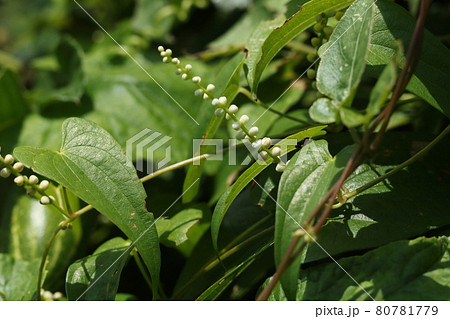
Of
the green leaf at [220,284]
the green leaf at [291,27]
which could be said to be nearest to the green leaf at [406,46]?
the green leaf at [291,27]

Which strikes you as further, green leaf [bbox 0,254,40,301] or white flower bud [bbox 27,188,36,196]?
green leaf [bbox 0,254,40,301]

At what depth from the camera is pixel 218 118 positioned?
25.5 inches

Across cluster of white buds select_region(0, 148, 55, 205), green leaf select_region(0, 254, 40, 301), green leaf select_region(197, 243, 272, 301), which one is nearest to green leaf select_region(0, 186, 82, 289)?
green leaf select_region(0, 254, 40, 301)

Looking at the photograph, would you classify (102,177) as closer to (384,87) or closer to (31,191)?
(31,191)

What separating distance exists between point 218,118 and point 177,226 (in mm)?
157

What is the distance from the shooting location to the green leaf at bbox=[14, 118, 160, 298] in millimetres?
509

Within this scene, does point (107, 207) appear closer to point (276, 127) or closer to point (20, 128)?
point (276, 127)

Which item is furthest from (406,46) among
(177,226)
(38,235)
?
(38,235)

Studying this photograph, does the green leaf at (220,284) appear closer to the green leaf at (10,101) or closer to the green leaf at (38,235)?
the green leaf at (38,235)

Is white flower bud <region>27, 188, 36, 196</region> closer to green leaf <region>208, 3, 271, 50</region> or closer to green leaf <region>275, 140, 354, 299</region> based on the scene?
green leaf <region>275, 140, 354, 299</region>

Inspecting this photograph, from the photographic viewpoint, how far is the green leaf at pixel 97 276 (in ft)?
1.74

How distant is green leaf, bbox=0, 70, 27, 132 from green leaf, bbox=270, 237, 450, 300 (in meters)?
0.75

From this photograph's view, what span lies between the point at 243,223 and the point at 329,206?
0.93 feet

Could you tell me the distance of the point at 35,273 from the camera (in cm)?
71
